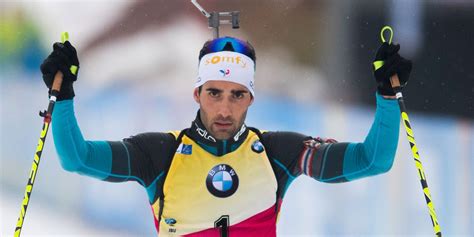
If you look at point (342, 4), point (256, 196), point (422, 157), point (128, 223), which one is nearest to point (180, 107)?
point (128, 223)

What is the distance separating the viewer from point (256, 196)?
3.30 m

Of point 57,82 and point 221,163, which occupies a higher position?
point 57,82

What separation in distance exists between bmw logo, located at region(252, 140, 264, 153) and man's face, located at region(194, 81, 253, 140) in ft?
0.38

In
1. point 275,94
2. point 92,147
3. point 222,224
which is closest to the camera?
point 92,147

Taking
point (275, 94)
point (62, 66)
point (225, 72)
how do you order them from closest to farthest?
point (62, 66)
point (225, 72)
point (275, 94)

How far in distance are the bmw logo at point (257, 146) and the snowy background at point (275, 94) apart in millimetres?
2061

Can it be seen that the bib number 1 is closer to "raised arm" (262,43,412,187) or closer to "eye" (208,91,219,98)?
"raised arm" (262,43,412,187)

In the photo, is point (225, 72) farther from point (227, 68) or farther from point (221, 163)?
point (221, 163)

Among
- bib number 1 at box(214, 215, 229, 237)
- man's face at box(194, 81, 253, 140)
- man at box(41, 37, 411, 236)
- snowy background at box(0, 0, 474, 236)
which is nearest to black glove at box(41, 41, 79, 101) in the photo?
man at box(41, 37, 411, 236)

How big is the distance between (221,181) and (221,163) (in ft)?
0.32

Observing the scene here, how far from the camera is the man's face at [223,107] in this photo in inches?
130

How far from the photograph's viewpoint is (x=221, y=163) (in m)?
3.30

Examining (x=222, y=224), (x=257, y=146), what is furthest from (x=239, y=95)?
(x=222, y=224)

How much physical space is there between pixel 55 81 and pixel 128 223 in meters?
2.72
